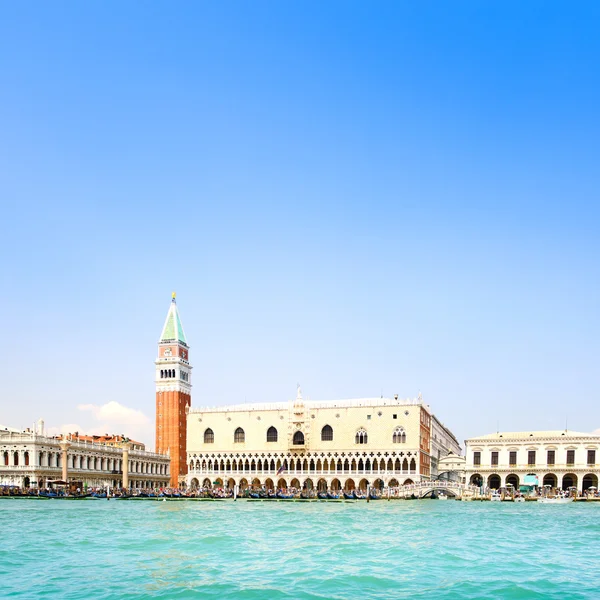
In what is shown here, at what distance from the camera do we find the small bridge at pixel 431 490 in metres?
65.2

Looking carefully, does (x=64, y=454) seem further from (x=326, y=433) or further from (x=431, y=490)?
(x=431, y=490)

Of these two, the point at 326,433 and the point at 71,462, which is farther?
the point at 326,433

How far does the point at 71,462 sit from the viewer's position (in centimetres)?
6881

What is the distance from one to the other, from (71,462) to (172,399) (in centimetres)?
1455

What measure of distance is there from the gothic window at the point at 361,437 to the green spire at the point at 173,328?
22382mm

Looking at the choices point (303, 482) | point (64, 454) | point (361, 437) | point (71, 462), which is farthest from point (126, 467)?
point (361, 437)

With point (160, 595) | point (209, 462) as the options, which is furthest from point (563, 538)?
point (209, 462)

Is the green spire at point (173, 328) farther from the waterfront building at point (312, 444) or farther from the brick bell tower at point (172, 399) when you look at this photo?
the waterfront building at point (312, 444)

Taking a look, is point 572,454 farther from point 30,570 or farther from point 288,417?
point 30,570

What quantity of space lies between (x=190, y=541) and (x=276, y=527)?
6886mm

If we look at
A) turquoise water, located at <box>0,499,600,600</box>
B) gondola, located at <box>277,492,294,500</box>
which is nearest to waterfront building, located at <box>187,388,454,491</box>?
gondola, located at <box>277,492,294,500</box>

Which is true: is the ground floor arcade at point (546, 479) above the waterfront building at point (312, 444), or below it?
below

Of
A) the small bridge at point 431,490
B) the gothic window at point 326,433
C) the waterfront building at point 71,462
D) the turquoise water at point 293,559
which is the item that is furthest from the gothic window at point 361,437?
the turquoise water at point 293,559

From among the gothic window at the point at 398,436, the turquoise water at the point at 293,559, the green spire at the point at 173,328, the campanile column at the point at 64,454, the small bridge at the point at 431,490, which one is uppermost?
the green spire at the point at 173,328
